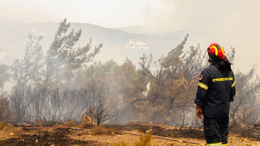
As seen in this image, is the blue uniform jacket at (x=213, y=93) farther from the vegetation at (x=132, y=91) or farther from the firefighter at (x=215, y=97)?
the vegetation at (x=132, y=91)

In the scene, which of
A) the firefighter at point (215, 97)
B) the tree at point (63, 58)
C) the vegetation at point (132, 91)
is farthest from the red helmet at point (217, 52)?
the tree at point (63, 58)

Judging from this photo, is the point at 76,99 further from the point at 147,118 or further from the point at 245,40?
the point at 245,40

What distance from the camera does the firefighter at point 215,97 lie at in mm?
3275

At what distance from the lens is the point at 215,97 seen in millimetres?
3318

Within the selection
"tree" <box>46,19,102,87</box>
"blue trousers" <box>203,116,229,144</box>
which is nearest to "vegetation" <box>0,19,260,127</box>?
"tree" <box>46,19,102,87</box>

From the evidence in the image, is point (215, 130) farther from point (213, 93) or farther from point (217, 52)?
point (217, 52)

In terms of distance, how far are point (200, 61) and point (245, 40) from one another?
175751 mm

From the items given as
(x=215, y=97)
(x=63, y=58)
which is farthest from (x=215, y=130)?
(x=63, y=58)

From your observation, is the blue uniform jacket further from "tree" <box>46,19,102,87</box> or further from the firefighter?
"tree" <box>46,19,102,87</box>

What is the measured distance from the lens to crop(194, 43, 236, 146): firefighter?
3.28 metres

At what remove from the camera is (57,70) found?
96.2 ft

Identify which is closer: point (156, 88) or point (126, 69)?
point (156, 88)

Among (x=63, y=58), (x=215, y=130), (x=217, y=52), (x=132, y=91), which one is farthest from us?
(x=63, y=58)

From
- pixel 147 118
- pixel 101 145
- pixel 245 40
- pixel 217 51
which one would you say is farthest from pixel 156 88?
pixel 245 40
